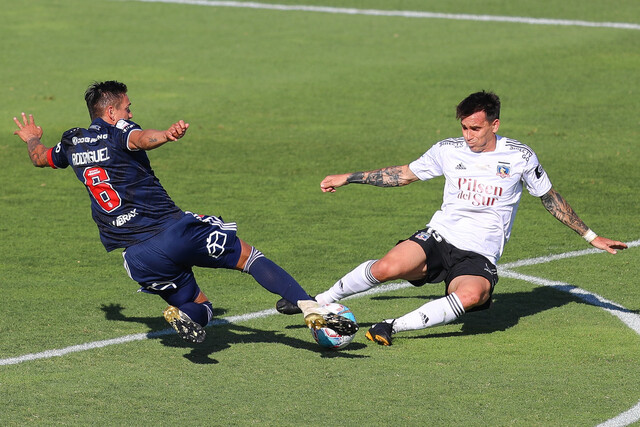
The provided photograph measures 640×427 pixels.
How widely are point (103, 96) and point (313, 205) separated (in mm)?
5121

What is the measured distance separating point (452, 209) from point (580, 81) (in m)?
11.1

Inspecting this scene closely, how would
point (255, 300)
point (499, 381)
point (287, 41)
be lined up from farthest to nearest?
1. point (287, 41)
2. point (255, 300)
3. point (499, 381)

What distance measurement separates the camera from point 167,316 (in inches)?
249

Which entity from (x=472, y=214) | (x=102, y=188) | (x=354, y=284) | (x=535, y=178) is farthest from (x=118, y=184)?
(x=535, y=178)

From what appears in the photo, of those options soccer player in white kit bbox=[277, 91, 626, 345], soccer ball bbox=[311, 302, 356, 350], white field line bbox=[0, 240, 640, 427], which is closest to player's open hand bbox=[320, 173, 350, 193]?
soccer player in white kit bbox=[277, 91, 626, 345]

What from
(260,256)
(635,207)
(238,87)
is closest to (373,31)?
(238,87)

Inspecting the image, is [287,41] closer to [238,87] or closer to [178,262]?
[238,87]

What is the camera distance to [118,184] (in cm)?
661

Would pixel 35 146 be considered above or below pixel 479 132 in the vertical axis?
below

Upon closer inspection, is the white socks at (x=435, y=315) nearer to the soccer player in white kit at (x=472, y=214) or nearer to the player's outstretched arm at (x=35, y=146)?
the soccer player in white kit at (x=472, y=214)

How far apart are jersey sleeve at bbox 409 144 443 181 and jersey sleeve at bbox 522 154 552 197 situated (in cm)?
65

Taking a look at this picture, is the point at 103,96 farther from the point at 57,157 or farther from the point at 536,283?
the point at 536,283

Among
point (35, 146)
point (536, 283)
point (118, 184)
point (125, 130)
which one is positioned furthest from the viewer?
point (536, 283)

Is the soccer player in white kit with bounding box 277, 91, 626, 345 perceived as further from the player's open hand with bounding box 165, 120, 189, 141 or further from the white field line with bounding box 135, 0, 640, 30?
the white field line with bounding box 135, 0, 640, 30
